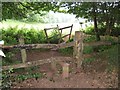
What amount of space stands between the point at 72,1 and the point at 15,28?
3825 mm

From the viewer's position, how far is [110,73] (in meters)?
5.73

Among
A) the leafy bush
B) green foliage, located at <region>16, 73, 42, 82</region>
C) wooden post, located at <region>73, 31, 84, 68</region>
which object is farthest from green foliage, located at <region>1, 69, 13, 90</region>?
the leafy bush

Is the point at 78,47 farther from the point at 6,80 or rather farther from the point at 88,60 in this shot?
the point at 6,80

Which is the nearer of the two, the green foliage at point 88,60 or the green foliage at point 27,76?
the green foliage at point 27,76

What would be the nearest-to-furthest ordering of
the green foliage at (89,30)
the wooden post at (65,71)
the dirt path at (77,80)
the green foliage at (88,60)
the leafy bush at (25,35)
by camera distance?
1. the dirt path at (77,80)
2. the wooden post at (65,71)
3. the green foliage at (88,60)
4. the leafy bush at (25,35)
5. the green foliage at (89,30)

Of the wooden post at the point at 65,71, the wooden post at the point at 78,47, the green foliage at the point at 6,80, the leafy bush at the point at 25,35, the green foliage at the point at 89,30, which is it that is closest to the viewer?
the green foliage at the point at 6,80

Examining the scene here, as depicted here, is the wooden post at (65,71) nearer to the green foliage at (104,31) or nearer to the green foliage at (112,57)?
the green foliage at (112,57)

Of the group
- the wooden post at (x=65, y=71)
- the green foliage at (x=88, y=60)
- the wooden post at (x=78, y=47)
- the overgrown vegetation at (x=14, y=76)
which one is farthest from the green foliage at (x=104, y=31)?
the overgrown vegetation at (x=14, y=76)

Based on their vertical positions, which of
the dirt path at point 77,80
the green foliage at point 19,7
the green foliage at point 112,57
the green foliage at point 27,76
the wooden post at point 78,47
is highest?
the green foliage at point 19,7

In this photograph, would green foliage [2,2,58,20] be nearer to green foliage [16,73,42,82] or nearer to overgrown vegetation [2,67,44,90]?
overgrown vegetation [2,67,44,90]

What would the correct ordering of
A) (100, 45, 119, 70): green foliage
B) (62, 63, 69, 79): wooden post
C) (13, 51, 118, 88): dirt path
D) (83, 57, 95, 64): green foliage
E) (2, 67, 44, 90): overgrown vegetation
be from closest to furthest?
(2, 67, 44, 90): overgrown vegetation, (13, 51, 118, 88): dirt path, (62, 63, 69, 79): wooden post, (100, 45, 119, 70): green foliage, (83, 57, 95, 64): green foliage

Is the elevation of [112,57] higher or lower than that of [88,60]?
higher

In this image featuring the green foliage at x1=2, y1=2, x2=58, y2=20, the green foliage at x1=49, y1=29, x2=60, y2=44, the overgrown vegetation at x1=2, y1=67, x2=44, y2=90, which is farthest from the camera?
the green foliage at x1=49, y1=29, x2=60, y2=44

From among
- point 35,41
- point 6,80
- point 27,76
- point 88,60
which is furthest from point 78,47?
point 35,41
